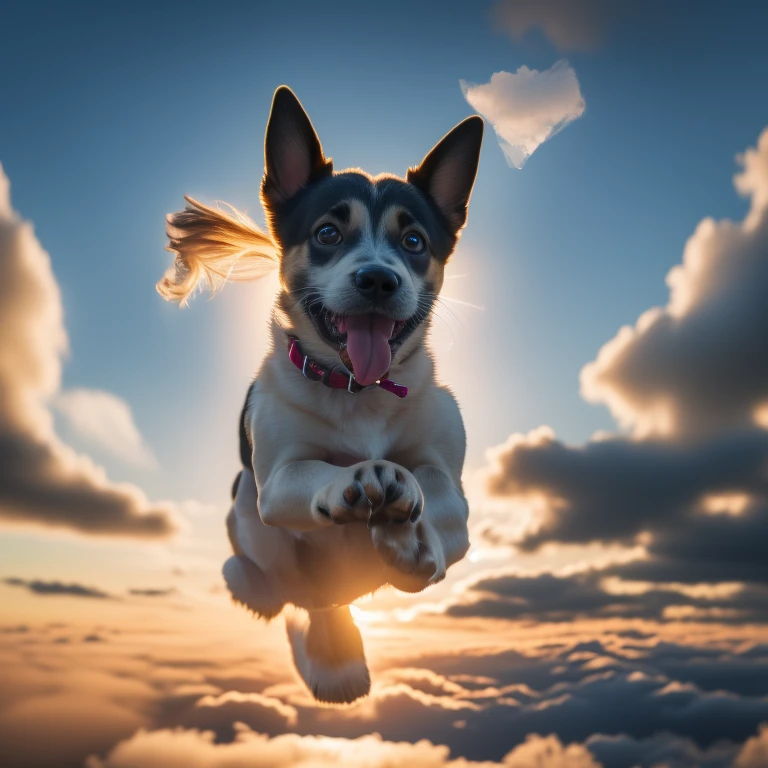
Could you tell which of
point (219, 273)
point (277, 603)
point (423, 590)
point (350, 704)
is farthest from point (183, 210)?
point (350, 704)

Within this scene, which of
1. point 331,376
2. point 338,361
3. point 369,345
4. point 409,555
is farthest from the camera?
point 338,361

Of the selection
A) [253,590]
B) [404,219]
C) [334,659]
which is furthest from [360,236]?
[334,659]

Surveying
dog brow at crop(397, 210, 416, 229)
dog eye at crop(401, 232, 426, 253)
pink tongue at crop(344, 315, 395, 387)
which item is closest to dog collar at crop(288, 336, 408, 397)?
pink tongue at crop(344, 315, 395, 387)

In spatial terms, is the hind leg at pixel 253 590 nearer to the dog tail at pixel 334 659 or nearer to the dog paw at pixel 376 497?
the dog tail at pixel 334 659

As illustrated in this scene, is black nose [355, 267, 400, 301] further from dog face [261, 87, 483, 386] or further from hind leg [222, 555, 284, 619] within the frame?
hind leg [222, 555, 284, 619]

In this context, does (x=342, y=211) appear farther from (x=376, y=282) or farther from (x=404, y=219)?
(x=376, y=282)

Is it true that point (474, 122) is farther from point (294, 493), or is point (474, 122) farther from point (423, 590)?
point (423, 590)

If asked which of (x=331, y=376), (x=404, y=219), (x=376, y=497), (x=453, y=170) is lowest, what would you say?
(x=376, y=497)
